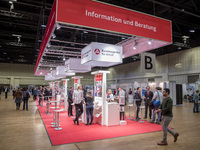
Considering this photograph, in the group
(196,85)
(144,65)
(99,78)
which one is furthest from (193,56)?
(99,78)

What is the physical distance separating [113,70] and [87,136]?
25756 millimetres

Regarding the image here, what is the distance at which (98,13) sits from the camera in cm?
279

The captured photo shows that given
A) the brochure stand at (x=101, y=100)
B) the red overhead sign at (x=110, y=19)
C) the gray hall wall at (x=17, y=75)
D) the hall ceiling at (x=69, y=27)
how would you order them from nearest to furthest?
the red overhead sign at (x=110, y=19) → the brochure stand at (x=101, y=100) → the hall ceiling at (x=69, y=27) → the gray hall wall at (x=17, y=75)

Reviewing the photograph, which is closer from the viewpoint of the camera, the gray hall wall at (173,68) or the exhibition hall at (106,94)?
the exhibition hall at (106,94)

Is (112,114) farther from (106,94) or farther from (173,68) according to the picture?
(173,68)

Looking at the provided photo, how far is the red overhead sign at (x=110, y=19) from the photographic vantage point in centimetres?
254

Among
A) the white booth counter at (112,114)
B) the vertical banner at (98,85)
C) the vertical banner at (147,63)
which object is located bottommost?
the white booth counter at (112,114)

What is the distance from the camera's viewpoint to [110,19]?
2.89 m

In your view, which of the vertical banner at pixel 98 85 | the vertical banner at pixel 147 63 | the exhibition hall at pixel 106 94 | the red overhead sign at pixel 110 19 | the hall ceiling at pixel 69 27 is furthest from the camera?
the hall ceiling at pixel 69 27

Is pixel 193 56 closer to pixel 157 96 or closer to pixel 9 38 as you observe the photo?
pixel 157 96

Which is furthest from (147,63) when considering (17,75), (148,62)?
(17,75)

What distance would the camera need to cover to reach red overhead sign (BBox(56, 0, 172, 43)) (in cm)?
254

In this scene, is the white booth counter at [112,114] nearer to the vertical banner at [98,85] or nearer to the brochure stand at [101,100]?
the brochure stand at [101,100]

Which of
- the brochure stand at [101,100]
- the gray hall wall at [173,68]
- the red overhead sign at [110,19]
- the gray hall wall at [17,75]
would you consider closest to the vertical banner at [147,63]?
the brochure stand at [101,100]
